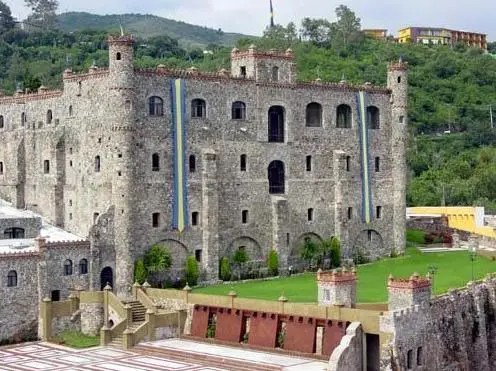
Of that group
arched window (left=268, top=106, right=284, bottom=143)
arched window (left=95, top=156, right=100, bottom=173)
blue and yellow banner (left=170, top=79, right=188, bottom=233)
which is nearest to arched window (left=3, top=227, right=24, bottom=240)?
arched window (left=95, top=156, right=100, bottom=173)

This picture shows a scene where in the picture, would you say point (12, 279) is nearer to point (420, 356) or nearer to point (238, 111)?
point (238, 111)

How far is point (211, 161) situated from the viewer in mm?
55562

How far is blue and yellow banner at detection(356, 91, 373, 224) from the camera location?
6309 cm

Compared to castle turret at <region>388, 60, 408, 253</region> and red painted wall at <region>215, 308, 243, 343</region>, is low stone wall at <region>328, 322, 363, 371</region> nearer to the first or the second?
red painted wall at <region>215, 308, 243, 343</region>

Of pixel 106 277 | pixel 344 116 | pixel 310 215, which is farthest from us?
pixel 344 116

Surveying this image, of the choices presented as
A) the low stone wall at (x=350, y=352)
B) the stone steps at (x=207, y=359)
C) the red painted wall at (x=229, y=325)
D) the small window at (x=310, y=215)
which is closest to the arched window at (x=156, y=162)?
the red painted wall at (x=229, y=325)

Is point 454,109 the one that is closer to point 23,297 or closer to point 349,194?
point 349,194

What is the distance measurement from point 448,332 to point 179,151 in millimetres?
17468

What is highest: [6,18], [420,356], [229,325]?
[6,18]

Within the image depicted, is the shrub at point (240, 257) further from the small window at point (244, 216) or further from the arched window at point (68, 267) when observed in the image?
the arched window at point (68, 267)

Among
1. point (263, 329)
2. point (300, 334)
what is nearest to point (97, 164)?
point (263, 329)

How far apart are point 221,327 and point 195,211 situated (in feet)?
35.8

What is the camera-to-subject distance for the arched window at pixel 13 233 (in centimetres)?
5219

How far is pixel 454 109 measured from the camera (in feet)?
346
